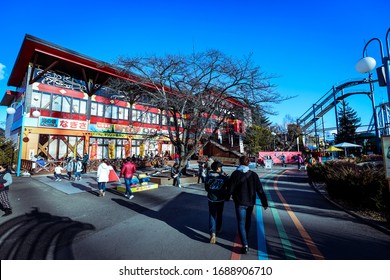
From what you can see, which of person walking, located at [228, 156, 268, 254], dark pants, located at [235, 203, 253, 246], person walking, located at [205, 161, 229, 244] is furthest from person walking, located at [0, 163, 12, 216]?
dark pants, located at [235, 203, 253, 246]

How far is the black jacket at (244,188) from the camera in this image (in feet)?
11.7

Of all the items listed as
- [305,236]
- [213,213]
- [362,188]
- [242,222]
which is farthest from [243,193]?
[362,188]

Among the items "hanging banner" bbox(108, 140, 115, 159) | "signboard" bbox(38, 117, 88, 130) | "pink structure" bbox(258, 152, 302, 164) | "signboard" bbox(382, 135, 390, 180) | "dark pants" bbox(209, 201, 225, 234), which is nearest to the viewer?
"dark pants" bbox(209, 201, 225, 234)

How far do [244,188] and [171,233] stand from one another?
1969 mm

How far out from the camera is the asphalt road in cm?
339

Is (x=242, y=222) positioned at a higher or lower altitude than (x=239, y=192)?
lower

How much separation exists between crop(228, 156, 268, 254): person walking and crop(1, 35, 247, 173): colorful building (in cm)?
1185

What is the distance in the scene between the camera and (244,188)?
3613mm

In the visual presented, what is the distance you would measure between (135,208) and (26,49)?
18.9 metres

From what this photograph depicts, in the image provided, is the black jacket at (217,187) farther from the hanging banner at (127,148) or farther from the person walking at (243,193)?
the hanging banner at (127,148)

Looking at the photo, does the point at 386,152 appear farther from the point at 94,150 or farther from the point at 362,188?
the point at 94,150

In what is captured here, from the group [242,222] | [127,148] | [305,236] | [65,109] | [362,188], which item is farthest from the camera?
[127,148]

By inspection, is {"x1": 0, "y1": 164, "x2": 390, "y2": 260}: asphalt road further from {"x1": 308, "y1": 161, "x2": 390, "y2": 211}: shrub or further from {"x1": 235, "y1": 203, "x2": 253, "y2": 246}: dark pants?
{"x1": 308, "y1": 161, "x2": 390, "y2": 211}: shrub
